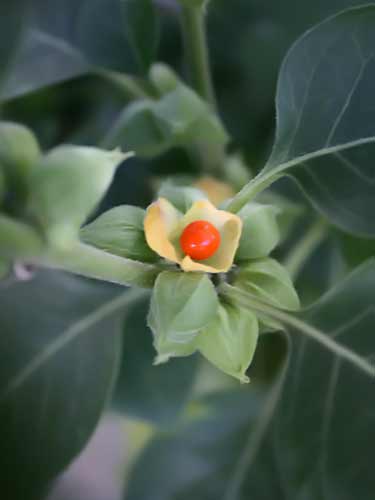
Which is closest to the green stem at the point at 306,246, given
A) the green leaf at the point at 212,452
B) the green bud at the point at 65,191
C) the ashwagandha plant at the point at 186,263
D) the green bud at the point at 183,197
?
the ashwagandha plant at the point at 186,263

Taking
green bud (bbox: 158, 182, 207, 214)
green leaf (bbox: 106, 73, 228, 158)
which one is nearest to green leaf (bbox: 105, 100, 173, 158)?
green leaf (bbox: 106, 73, 228, 158)

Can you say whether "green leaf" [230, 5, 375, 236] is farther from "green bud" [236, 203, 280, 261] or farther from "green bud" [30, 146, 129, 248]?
"green bud" [30, 146, 129, 248]

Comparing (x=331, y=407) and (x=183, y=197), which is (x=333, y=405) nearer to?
(x=331, y=407)

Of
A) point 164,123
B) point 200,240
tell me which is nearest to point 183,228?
point 200,240

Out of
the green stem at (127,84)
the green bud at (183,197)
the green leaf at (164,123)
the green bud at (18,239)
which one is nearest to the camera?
the green bud at (18,239)

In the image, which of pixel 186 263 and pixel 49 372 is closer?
pixel 186 263

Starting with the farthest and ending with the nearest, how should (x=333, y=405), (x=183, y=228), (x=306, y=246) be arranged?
(x=306, y=246), (x=333, y=405), (x=183, y=228)

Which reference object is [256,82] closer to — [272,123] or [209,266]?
[272,123]

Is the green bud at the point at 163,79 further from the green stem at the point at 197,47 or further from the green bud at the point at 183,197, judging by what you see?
the green bud at the point at 183,197
